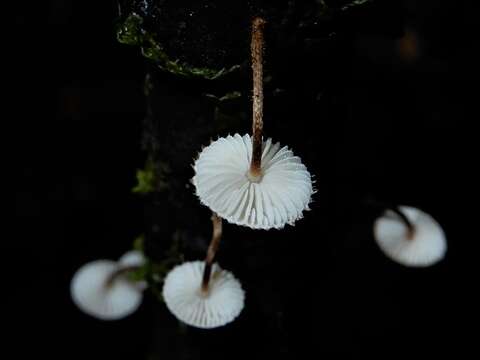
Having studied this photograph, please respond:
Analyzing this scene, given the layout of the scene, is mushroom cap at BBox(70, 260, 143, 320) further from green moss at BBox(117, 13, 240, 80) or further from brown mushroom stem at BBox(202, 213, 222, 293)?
green moss at BBox(117, 13, 240, 80)

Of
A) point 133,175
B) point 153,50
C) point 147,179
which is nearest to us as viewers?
point 153,50

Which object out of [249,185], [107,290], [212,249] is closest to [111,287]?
[107,290]

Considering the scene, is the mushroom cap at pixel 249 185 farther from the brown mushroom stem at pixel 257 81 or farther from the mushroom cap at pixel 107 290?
the mushroom cap at pixel 107 290

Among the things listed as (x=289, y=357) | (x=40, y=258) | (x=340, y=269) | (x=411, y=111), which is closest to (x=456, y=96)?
(x=411, y=111)

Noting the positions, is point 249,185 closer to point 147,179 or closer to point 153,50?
point 153,50

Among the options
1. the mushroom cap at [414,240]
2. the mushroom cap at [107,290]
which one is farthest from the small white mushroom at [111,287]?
the mushroom cap at [414,240]

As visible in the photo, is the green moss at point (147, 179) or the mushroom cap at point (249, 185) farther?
the green moss at point (147, 179)

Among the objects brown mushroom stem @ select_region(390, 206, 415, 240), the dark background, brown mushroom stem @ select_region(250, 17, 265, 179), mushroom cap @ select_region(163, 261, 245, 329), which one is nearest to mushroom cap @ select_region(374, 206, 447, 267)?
brown mushroom stem @ select_region(390, 206, 415, 240)
